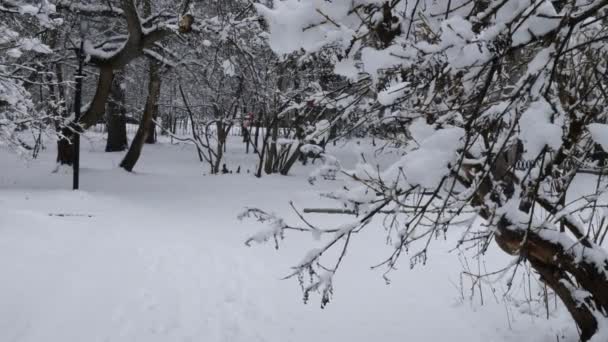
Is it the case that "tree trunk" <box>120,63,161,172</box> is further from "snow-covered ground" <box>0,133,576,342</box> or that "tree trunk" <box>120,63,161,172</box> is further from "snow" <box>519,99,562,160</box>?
"snow" <box>519,99,562,160</box>

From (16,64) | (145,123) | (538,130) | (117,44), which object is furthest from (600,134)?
(145,123)

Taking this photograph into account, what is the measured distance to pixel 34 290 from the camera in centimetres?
428

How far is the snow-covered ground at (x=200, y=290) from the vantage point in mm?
4023

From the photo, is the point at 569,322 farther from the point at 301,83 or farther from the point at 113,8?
the point at 113,8

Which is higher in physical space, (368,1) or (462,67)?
(368,1)

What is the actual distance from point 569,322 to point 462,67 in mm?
3342

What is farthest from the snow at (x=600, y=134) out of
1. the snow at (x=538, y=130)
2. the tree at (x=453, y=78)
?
the snow at (x=538, y=130)

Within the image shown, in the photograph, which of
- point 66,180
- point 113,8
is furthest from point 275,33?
point 66,180

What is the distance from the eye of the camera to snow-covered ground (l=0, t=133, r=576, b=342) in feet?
13.2

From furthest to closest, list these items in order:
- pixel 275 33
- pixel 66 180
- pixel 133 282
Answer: pixel 66 180 < pixel 133 282 < pixel 275 33

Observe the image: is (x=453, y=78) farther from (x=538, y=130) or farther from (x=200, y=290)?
(x=200, y=290)

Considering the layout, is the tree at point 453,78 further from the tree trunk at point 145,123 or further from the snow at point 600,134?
the tree trunk at point 145,123

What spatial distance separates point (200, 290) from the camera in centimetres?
499

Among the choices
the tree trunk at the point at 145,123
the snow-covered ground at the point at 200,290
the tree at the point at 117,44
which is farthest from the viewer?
the tree trunk at the point at 145,123
